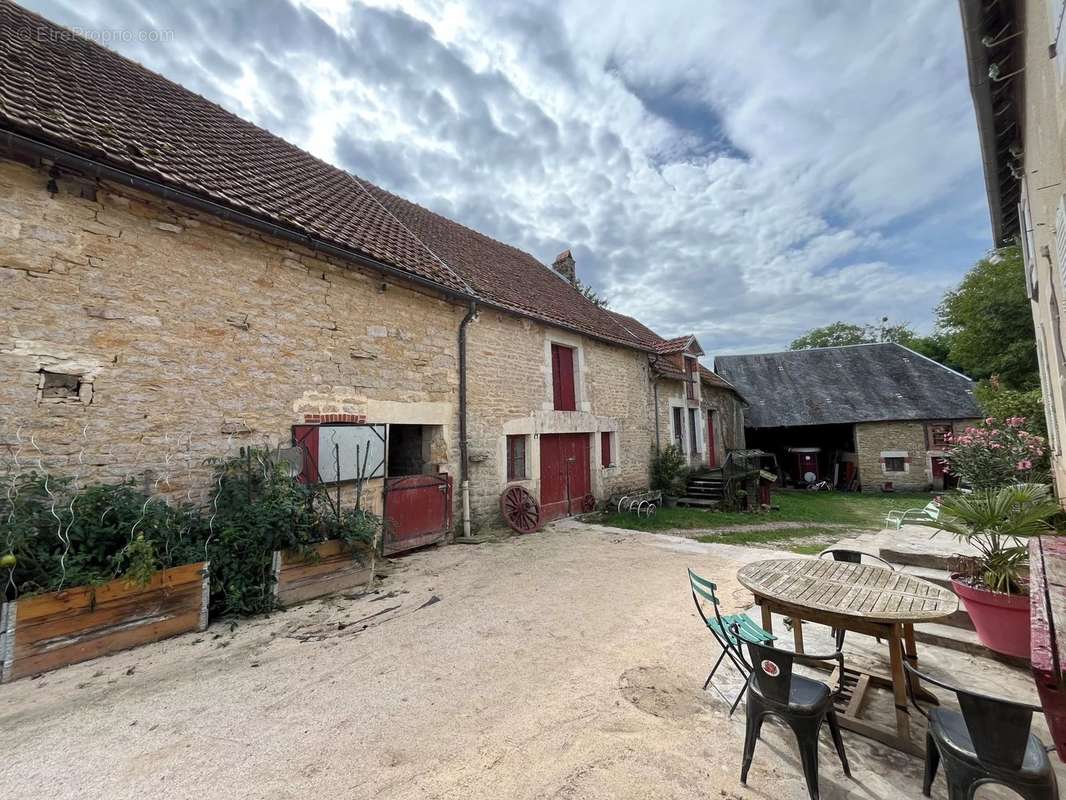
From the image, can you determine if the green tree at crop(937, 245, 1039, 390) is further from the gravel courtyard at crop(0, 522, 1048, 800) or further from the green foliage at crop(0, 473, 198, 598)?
the green foliage at crop(0, 473, 198, 598)

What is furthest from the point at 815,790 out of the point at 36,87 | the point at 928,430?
the point at 928,430

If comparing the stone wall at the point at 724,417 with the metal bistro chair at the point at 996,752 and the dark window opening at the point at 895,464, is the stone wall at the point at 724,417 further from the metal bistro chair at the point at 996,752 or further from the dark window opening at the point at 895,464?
the metal bistro chair at the point at 996,752

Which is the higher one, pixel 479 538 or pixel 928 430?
pixel 928 430

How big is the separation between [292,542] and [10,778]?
237 centimetres

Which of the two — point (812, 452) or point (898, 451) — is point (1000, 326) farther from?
point (812, 452)

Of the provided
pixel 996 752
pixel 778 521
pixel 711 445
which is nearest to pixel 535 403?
pixel 778 521

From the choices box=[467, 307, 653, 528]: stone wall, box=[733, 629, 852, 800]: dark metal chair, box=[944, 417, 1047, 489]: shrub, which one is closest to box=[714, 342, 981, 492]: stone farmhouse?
box=[467, 307, 653, 528]: stone wall

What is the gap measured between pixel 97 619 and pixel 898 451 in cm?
2337

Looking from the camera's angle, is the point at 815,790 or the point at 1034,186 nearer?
the point at 815,790

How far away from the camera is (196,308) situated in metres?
4.93

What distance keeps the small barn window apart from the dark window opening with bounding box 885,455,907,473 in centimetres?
2352

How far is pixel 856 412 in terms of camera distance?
1912 centimetres

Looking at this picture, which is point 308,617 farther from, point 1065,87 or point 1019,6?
point 1019,6

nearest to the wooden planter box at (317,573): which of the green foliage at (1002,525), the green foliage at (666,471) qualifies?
the green foliage at (1002,525)
